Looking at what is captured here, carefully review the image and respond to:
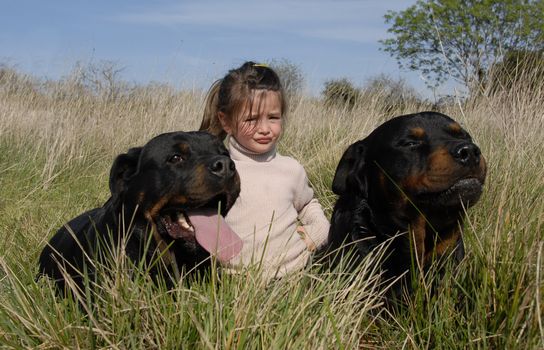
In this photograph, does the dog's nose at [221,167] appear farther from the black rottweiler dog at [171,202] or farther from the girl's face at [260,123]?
the girl's face at [260,123]

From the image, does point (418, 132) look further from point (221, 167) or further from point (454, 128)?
point (221, 167)

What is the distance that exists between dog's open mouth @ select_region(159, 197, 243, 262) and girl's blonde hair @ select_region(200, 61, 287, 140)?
1121mm

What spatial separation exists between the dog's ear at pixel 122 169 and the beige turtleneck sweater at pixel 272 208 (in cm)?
80

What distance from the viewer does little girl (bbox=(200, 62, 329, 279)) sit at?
12.7 ft

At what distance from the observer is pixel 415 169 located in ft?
9.61

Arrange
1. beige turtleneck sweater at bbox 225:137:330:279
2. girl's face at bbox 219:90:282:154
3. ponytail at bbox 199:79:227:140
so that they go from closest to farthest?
beige turtleneck sweater at bbox 225:137:330:279, girl's face at bbox 219:90:282:154, ponytail at bbox 199:79:227:140

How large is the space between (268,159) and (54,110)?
6.59m

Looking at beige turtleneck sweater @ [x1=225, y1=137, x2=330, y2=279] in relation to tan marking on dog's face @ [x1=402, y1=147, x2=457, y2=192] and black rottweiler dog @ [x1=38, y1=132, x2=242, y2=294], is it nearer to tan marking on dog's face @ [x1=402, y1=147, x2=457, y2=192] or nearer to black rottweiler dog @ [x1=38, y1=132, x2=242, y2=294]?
black rottweiler dog @ [x1=38, y1=132, x2=242, y2=294]

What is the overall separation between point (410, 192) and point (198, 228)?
101 centimetres

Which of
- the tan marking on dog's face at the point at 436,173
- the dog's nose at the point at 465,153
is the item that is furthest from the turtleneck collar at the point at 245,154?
the dog's nose at the point at 465,153

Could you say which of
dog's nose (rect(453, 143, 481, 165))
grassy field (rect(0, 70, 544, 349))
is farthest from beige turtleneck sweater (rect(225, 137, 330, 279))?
dog's nose (rect(453, 143, 481, 165))

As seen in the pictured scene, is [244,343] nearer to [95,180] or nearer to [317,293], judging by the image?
[317,293]

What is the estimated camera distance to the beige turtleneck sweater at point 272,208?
12.5 ft

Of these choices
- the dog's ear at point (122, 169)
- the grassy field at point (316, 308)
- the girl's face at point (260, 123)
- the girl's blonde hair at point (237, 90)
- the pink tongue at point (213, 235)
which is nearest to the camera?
the grassy field at point (316, 308)
